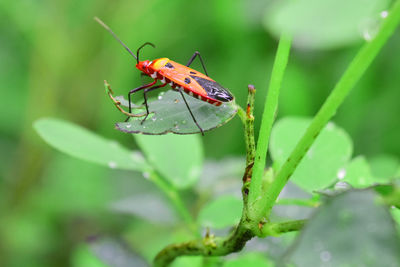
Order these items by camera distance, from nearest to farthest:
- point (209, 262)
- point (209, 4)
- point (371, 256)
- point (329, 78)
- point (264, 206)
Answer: point (371, 256) < point (264, 206) < point (209, 262) < point (329, 78) < point (209, 4)

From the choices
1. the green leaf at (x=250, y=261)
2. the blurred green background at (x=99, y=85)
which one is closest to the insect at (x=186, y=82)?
the green leaf at (x=250, y=261)

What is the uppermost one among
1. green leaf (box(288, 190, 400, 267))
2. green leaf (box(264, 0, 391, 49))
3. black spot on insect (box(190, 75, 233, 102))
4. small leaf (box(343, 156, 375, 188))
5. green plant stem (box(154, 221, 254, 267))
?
green leaf (box(264, 0, 391, 49))

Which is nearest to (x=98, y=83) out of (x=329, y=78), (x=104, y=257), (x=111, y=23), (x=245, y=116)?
(x=111, y=23)

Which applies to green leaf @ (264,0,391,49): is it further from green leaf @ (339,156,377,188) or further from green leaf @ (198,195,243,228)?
green leaf @ (198,195,243,228)

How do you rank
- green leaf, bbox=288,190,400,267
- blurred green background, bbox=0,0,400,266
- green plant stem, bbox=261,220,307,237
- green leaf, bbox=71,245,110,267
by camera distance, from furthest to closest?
1. blurred green background, bbox=0,0,400,266
2. green leaf, bbox=71,245,110,267
3. green plant stem, bbox=261,220,307,237
4. green leaf, bbox=288,190,400,267

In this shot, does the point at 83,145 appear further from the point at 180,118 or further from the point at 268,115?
the point at 268,115

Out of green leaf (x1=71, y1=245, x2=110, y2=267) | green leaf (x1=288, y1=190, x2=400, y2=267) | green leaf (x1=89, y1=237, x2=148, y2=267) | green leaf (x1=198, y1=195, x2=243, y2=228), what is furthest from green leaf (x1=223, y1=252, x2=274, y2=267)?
green leaf (x1=71, y1=245, x2=110, y2=267)

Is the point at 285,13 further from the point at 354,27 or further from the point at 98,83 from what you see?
the point at 98,83

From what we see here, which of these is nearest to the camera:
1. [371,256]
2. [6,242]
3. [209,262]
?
[371,256]
